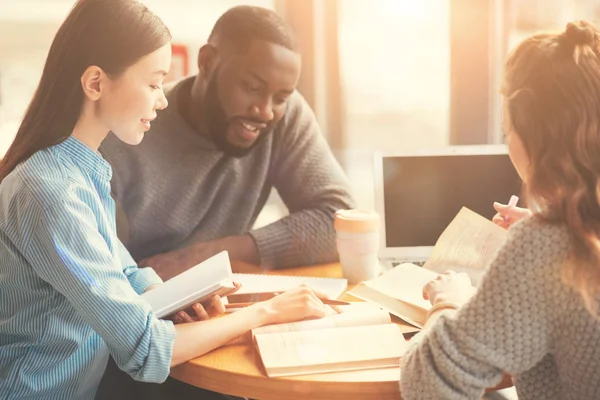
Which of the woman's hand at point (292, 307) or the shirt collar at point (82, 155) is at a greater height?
the shirt collar at point (82, 155)

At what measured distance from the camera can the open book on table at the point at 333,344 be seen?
3.42 feet

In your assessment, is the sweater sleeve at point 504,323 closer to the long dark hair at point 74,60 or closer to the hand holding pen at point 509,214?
the hand holding pen at point 509,214

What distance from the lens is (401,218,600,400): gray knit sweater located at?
0.86 meters

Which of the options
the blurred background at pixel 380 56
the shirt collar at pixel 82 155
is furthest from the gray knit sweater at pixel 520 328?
the blurred background at pixel 380 56

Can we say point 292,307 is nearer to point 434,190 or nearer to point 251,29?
point 434,190

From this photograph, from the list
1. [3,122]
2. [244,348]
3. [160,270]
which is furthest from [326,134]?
[244,348]

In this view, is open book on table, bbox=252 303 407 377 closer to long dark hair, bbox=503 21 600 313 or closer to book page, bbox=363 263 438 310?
book page, bbox=363 263 438 310

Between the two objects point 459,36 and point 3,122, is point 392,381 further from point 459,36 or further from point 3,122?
point 3,122

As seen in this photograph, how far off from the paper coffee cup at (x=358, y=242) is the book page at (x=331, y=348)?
30 centimetres

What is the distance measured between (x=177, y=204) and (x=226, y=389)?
83 cm

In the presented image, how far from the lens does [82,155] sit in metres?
1.15

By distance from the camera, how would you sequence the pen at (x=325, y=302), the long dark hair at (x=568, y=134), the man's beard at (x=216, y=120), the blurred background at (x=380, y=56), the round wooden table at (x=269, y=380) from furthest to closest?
the blurred background at (x=380, y=56) < the man's beard at (x=216, y=120) < the pen at (x=325, y=302) < the round wooden table at (x=269, y=380) < the long dark hair at (x=568, y=134)

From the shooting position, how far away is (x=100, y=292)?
104 cm

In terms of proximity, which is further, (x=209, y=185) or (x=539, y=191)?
(x=209, y=185)
